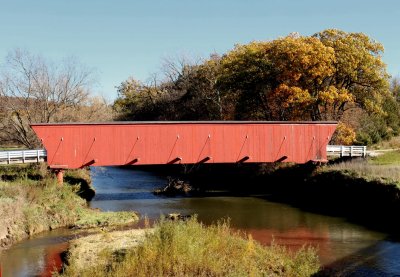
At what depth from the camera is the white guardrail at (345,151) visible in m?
31.8

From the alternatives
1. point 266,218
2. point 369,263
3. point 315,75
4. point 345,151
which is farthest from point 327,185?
point 369,263

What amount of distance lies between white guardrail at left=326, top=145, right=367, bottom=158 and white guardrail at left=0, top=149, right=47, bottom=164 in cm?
1825

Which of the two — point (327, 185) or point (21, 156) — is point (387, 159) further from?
point (21, 156)

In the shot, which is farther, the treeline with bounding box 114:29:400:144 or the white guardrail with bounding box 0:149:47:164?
the treeline with bounding box 114:29:400:144

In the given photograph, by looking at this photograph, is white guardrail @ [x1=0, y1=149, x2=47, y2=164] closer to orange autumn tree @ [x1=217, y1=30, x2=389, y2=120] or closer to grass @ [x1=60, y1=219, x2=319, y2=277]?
grass @ [x1=60, y1=219, x2=319, y2=277]

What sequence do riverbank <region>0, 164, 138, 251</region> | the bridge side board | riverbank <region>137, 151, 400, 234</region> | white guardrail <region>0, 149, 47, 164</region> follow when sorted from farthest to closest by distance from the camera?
the bridge side board < white guardrail <region>0, 149, 47, 164</region> < riverbank <region>137, 151, 400, 234</region> < riverbank <region>0, 164, 138, 251</region>

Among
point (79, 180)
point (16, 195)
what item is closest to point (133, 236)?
point (16, 195)

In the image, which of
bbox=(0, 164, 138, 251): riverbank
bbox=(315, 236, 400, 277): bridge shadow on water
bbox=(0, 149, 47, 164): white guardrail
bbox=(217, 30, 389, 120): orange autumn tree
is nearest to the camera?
bbox=(315, 236, 400, 277): bridge shadow on water

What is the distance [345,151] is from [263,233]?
46.5 feet

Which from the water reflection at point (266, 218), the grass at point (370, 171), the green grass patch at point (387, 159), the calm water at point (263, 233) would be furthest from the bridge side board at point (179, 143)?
the green grass patch at point (387, 159)

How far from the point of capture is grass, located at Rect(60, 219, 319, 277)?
11.9 meters

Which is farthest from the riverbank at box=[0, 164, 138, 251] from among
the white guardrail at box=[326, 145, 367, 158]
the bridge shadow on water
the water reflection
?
the white guardrail at box=[326, 145, 367, 158]

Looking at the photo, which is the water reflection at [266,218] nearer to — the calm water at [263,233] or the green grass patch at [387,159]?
the calm water at [263,233]

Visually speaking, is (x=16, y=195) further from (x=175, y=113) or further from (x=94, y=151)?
(x=175, y=113)
